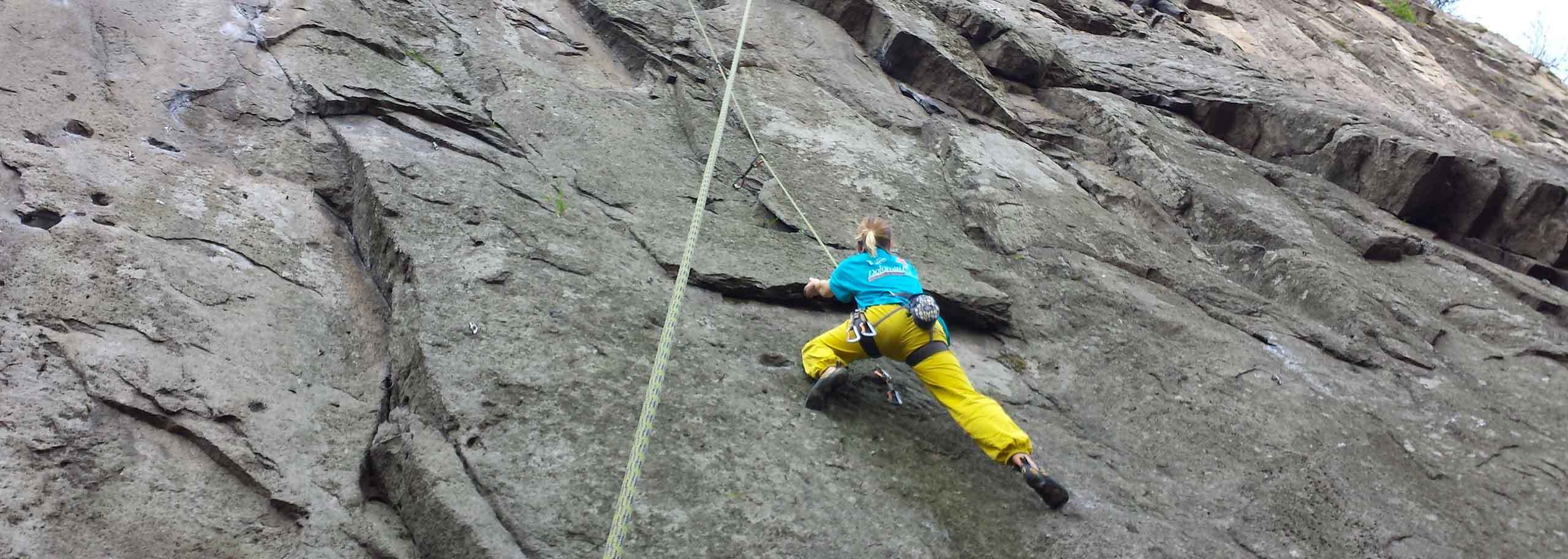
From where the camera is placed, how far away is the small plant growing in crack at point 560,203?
638 cm

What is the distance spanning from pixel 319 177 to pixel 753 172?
3.28 metres

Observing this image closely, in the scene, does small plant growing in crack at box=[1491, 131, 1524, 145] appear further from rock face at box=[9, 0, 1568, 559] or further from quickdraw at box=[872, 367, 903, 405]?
quickdraw at box=[872, 367, 903, 405]

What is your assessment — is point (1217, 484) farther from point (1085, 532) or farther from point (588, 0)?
point (588, 0)

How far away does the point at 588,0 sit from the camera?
33.4ft

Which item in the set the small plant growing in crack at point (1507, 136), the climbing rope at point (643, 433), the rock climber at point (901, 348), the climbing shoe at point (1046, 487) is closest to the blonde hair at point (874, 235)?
the rock climber at point (901, 348)

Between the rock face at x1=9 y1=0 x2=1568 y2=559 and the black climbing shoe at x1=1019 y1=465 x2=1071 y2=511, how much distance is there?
0.12 metres

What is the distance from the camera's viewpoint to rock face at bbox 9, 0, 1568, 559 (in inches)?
169

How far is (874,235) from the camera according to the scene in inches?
224

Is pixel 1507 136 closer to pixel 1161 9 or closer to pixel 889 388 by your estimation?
pixel 1161 9

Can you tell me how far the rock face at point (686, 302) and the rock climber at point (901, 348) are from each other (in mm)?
235

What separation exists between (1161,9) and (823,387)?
489 inches

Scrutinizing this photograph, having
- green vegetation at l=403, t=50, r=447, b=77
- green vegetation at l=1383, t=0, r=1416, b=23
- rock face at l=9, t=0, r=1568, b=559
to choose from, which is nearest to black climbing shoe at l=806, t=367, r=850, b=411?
rock face at l=9, t=0, r=1568, b=559

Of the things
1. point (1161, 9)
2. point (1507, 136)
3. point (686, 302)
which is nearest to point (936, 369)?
point (686, 302)

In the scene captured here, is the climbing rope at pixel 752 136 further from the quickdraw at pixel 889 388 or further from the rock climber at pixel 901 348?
the quickdraw at pixel 889 388
